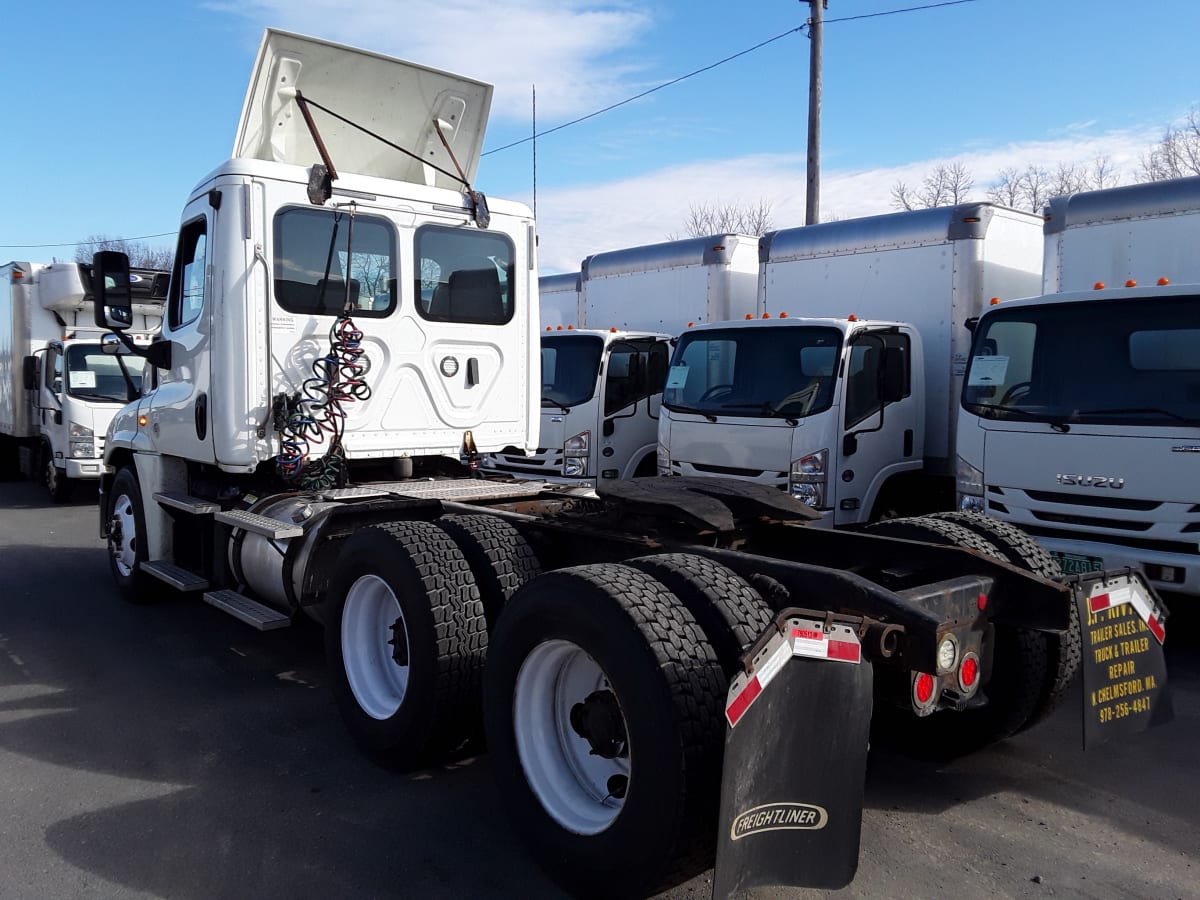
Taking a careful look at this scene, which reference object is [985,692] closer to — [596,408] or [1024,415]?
[1024,415]

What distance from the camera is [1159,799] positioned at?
4.11 meters

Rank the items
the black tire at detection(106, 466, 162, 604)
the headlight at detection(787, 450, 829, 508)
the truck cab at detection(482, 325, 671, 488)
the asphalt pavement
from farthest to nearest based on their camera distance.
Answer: the truck cab at detection(482, 325, 671, 488) < the headlight at detection(787, 450, 829, 508) < the black tire at detection(106, 466, 162, 604) < the asphalt pavement

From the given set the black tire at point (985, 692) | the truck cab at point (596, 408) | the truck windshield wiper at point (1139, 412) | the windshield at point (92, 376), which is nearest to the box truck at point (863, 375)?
the truck cab at point (596, 408)

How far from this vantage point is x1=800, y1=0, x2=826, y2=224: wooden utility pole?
1584 cm

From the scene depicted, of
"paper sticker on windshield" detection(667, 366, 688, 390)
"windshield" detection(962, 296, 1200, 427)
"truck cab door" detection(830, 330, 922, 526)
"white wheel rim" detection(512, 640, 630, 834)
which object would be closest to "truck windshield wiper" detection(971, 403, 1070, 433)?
"windshield" detection(962, 296, 1200, 427)

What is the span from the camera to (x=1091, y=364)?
658cm

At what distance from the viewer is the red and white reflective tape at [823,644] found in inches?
108

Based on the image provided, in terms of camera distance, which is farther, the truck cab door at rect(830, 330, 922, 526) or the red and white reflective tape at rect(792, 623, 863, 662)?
the truck cab door at rect(830, 330, 922, 526)

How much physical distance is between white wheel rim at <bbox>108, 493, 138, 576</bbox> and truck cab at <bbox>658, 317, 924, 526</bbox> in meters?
4.43

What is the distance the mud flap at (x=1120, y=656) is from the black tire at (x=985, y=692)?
1.31 feet

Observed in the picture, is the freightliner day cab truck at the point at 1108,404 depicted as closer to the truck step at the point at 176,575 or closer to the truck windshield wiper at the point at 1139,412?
the truck windshield wiper at the point at 1139,412

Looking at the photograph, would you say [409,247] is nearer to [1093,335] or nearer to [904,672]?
[904,672]

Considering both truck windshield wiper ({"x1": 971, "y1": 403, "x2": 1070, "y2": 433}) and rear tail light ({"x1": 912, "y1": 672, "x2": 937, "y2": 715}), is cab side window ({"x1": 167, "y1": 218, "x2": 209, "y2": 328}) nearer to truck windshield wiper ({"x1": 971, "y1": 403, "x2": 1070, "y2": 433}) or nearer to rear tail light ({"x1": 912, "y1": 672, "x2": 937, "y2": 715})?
rear tail light ({"x1": 912, "y1": 672, "x2": 937, "y2": 715})

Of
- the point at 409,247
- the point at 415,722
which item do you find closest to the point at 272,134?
the point at 409,247
